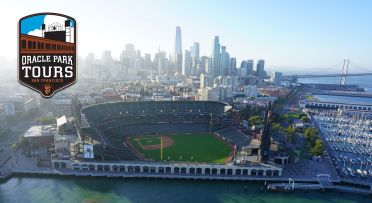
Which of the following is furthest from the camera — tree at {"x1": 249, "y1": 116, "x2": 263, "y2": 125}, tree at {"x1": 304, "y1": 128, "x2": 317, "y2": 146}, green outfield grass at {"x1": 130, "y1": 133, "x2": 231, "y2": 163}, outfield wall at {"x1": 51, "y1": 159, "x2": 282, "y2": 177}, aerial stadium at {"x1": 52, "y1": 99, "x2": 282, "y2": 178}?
tree at {"x1": 249, "y1": 116, "x2": 263, "y2": 125}

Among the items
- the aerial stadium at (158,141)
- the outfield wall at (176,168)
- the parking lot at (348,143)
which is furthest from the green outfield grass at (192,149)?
the parking lot at (348,143)

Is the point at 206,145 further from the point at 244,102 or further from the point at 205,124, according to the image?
the point at 244,102

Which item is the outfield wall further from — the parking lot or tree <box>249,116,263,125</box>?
tree <box>249,116,263,125</box>

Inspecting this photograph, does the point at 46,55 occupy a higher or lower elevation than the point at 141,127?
higher

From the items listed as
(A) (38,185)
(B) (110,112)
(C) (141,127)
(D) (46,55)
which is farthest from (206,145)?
(D) (46,55)

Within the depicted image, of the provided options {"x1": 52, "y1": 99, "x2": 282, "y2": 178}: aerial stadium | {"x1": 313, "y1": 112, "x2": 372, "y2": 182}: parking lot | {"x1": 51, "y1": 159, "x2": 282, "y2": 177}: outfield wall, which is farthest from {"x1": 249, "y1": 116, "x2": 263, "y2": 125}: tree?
{"x1": 51, "y1": 159, "x2": 282, "y2": 177}: outfield wall

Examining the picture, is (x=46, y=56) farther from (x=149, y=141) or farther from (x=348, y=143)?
(x=348, y=143)

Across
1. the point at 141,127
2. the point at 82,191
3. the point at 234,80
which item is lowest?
the point at 82,191

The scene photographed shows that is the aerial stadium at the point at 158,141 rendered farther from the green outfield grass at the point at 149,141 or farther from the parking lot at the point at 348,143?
the parking lot at the point at 348,143
